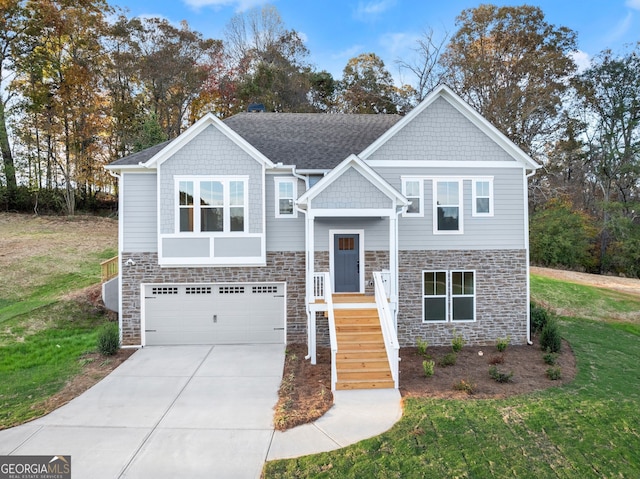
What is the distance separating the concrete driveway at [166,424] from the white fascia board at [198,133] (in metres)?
5.66

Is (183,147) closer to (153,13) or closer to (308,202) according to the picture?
(308,202)

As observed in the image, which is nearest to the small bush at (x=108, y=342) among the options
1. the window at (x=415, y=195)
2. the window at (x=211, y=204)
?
the window at (x=211, y=204)

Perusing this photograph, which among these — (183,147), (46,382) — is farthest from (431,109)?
(46,382)

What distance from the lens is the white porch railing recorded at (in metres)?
8.54

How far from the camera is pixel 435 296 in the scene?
11.9m

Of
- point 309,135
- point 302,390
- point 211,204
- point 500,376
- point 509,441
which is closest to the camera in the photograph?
point 509,441

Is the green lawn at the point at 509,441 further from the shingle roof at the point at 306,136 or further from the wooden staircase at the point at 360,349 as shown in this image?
the shingle roof at the point at 306,136

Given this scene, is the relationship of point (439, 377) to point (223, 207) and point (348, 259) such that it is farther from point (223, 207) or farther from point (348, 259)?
point (223, 207)

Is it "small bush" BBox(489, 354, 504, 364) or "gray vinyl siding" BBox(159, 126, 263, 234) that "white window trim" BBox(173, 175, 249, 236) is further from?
"small bush" BBox(489, 354, 504, 364)

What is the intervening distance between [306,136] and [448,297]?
7382 mm

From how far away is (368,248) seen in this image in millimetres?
11727

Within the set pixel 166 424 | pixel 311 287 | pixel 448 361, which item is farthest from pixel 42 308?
pixel 448 361

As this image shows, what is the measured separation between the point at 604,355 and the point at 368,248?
7467 millimetres

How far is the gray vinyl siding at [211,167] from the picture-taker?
36.0 ft
